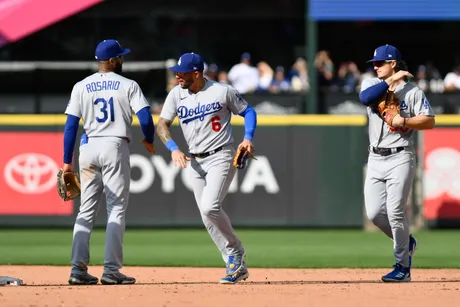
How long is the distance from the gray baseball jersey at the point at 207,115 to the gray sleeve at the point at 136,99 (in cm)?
47

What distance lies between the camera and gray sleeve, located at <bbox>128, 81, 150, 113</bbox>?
32.9ft

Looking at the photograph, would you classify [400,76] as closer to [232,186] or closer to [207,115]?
[207,115]

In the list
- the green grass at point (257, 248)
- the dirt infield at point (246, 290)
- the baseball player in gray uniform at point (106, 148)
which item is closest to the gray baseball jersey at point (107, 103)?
the baseball player in gray uniform at point (106, 148)

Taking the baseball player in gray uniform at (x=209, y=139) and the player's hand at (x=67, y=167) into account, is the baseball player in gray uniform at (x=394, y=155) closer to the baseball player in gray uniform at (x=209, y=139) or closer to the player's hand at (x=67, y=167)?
the baseball player in gray uniform at (x=209, y=139)

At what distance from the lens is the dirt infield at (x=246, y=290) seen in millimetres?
8891

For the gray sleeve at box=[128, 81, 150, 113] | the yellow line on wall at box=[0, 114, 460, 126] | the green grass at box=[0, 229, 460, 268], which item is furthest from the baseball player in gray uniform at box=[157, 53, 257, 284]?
the yellow line on wall at box=[0, 114, 460, 126]

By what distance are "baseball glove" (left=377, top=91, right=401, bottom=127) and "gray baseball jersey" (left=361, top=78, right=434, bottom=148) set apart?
11cm

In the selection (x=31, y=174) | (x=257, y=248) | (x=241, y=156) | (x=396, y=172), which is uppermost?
(x=241, y=156)

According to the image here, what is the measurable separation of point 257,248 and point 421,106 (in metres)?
4.55

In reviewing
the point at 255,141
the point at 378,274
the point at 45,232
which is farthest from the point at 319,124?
the point at 378,274

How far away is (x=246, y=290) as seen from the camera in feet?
31.9

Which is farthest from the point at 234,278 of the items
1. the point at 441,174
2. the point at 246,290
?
the point at 441,174

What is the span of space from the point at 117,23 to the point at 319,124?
835 cm

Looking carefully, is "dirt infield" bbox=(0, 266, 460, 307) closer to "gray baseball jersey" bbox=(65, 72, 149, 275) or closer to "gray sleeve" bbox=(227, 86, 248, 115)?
"gray baseball jersey" bbox=(65, 72, 149, 275)
